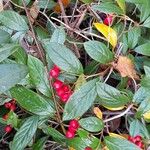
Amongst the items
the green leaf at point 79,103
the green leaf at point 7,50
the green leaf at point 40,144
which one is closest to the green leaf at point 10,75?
the green leaf at point 7,50

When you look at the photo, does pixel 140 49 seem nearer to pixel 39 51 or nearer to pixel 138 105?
pixel 138 105

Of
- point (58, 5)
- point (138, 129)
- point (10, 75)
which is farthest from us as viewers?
point (58, 5)

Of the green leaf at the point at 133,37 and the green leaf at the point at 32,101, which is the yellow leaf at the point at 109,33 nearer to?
the green leaf at the point at 133,37

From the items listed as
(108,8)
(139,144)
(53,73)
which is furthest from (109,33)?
(139,144)

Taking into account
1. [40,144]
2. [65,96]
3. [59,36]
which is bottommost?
[40,144]

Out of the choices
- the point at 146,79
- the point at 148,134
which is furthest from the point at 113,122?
the point at 146,79

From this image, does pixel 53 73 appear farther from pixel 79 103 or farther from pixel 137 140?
pixel 137 140

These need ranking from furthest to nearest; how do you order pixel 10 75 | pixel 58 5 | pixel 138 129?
1. pixel 58 5
2. pixel 138 129
3. pixel 10 75
